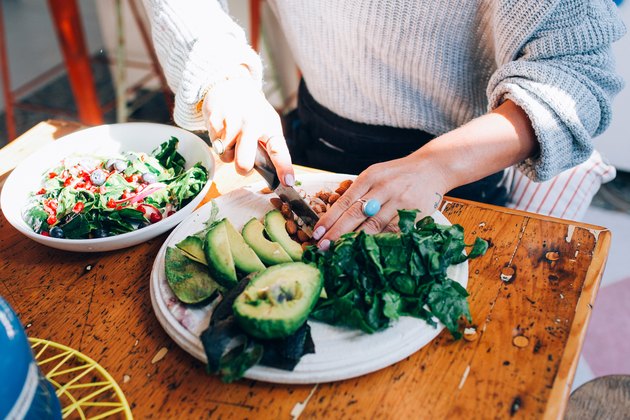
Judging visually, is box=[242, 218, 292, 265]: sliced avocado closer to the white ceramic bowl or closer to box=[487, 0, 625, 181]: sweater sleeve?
the white ceramic bowl

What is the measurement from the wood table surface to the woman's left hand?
106 mm

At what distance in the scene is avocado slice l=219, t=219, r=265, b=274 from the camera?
3.06ft

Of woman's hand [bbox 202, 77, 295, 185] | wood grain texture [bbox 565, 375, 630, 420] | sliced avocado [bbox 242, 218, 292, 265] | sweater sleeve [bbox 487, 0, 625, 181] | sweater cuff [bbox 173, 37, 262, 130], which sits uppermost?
sweater sleeve [bbox 487, 0, 625, 181]

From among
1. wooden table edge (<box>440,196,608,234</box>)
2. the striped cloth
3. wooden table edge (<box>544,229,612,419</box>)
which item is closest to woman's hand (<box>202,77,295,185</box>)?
wooden table edge (<box>440,196,608,234</box>)

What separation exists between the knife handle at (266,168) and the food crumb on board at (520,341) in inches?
21.1

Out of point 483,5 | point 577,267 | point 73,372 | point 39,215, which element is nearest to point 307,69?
point 483,5

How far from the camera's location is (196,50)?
1.28 metres

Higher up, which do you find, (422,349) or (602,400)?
(422,349)

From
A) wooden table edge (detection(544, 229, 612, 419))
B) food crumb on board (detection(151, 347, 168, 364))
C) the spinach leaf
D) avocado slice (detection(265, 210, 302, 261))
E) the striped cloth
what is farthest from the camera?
the striped cloth

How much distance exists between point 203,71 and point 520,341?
0.90m

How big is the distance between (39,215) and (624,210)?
7.97 ft

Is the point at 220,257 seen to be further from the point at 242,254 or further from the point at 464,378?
the point at 464,378

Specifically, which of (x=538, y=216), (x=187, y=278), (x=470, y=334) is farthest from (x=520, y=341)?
(x=187, y=278)

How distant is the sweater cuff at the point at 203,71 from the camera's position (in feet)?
4.19
